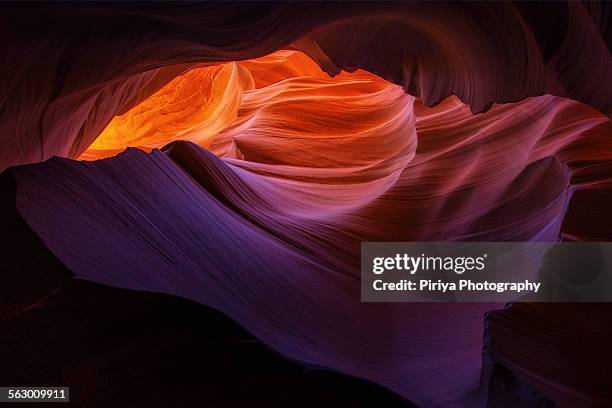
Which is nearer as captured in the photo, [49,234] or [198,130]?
[49,234]

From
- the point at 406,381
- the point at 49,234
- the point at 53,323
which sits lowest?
the point at 406,381

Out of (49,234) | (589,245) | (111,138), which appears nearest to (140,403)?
(49,234)

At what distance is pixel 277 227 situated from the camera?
1234 millimetres

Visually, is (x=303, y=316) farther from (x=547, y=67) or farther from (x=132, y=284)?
(x=547, y=67)

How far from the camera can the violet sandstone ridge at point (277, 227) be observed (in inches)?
34.8

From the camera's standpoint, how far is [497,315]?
3.27 ft

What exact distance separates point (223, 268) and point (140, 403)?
0.26 meters

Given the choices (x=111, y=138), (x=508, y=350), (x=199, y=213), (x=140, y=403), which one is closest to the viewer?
(x=140, y=403)

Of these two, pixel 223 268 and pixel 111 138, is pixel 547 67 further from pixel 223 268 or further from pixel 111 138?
pixel 111 138

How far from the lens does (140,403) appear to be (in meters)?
0.86

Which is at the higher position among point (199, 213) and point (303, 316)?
point (199, 213)

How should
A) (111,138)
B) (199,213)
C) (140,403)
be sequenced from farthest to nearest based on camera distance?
(111,138), (199,213), (140,403)

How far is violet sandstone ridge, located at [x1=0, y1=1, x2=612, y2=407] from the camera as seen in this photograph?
88 cm

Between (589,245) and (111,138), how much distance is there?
1.98 metres
